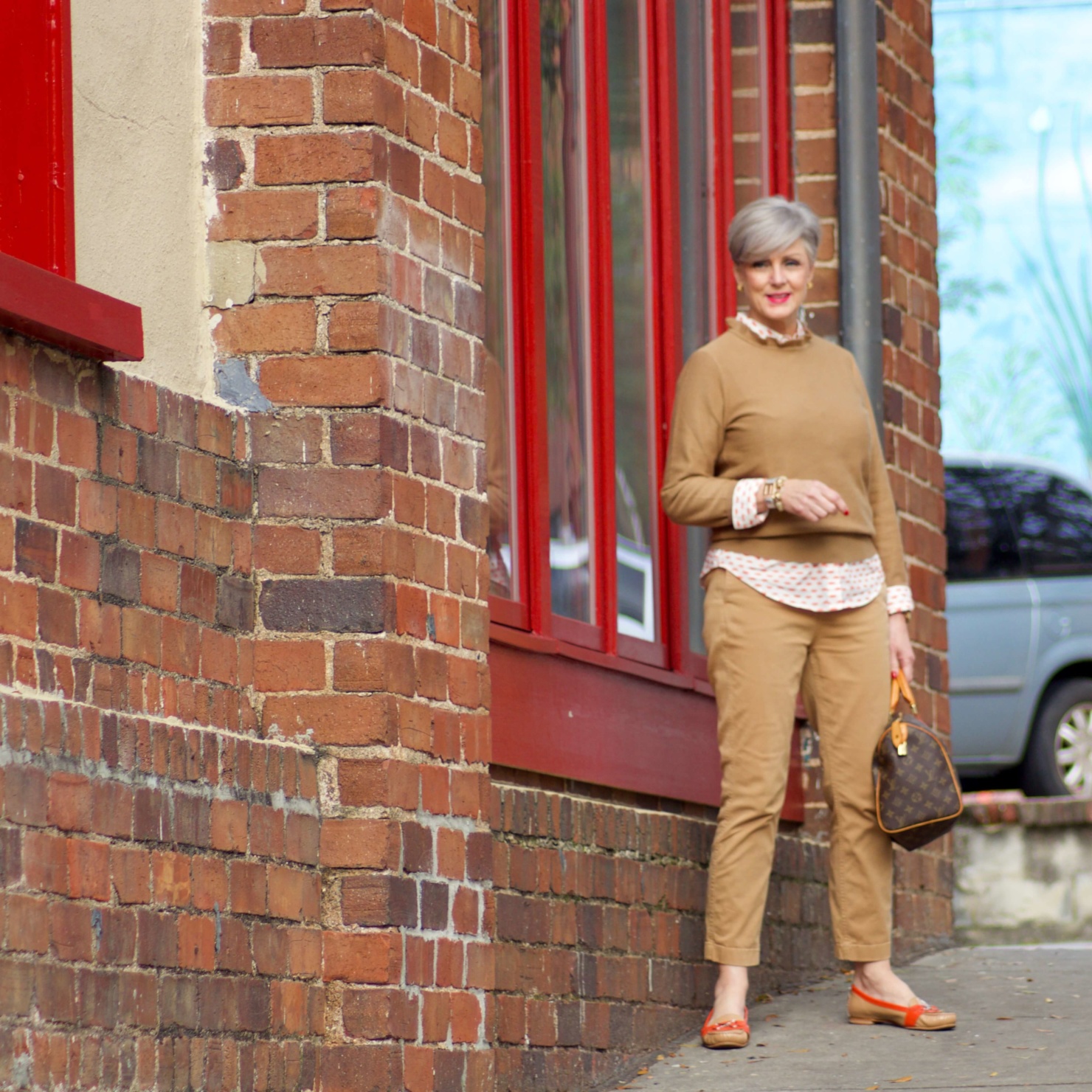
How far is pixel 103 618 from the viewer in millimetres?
3906

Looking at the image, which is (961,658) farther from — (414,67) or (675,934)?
(414,67)

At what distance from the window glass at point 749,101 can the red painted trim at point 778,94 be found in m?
0.06

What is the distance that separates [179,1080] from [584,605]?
7.36 ft

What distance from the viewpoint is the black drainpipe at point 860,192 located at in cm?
722

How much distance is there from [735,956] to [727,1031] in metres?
0.19

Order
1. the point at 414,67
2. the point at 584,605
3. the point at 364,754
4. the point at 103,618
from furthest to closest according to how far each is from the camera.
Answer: the point at 584,605 → the point at 414,67 → the point at 364,754 → the point at 103,618

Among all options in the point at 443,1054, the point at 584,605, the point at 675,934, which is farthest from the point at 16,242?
the point at 675,934

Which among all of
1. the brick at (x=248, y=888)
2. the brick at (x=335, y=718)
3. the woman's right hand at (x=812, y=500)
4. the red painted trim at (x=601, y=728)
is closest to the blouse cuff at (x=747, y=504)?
the woman's right hand at (x=812, y=500)

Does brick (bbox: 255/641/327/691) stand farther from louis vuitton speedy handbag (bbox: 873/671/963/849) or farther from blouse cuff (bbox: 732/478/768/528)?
louis vuitton speedy handbag (bbox: 873/671/963/849)

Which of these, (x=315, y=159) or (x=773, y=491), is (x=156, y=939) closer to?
(x=315, y=159)

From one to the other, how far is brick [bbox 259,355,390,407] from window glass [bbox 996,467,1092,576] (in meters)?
8.04

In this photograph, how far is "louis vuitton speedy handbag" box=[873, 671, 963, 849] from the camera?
A: 5.70 m

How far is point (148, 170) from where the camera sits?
4.57 m

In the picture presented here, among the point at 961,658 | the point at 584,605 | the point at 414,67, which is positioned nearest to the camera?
the point at 414,67
